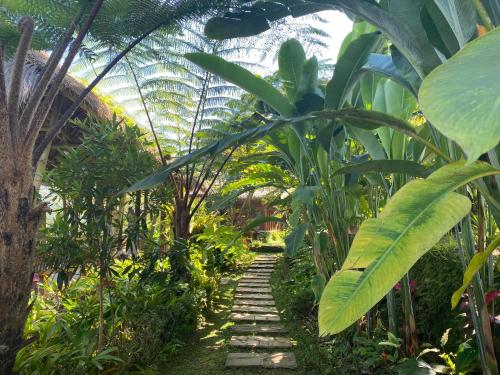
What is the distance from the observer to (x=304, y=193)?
1996mm

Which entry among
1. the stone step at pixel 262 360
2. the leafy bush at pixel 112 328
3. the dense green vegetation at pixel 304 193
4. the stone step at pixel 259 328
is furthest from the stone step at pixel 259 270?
the stone step at pixel 262 360

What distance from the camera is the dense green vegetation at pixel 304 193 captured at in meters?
0.82

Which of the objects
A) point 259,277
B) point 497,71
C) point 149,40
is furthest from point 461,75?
point 259,277

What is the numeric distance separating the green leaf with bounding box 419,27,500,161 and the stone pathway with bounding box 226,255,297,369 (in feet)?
9.33

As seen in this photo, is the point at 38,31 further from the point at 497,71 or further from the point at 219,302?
the point at 219,302

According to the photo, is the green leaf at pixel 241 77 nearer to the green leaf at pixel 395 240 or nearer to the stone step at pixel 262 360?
the green leaf at pixel 395 240

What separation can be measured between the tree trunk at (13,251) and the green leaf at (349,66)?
6.54 ft

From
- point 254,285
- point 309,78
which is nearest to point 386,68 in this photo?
point 309,78

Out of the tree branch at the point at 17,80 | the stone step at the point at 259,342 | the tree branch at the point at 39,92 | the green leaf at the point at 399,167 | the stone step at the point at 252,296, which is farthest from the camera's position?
the stone step at the point at 252,296

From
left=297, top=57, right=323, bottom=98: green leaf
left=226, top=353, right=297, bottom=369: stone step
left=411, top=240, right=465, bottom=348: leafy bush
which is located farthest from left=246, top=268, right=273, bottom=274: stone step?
left=297, top=57, right=323, bottom=98: green leaf

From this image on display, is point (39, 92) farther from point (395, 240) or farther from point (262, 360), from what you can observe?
point (262, 360)

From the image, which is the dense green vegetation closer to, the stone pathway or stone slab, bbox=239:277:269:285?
the stone pathway

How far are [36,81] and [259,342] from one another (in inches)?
161

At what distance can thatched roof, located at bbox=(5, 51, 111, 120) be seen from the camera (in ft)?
14.1
